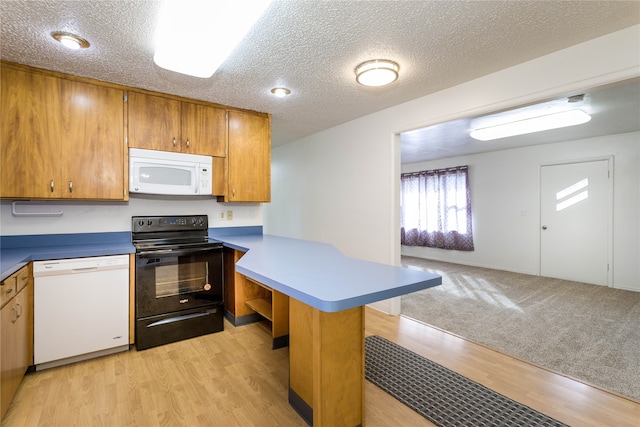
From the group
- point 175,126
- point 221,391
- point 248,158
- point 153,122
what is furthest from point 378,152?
point 221,391

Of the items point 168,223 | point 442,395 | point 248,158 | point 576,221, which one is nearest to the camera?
point 442,395

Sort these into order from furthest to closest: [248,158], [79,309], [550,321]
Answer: [248,158] < [550,321] < [79,309]

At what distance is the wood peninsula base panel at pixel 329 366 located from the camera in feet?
4.76

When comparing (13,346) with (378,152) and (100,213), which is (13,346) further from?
(378,152)

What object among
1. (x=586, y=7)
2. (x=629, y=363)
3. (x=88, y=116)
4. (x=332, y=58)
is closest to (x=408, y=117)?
(x=332, y=58)

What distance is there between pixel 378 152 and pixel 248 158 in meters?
1.54

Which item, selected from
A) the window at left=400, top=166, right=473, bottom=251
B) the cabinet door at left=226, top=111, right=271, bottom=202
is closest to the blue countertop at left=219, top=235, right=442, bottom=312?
the cabinet door at left=226, top=111, right=271, bottom=202

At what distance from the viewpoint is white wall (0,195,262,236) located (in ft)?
8.18

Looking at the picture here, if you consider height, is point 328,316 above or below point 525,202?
below

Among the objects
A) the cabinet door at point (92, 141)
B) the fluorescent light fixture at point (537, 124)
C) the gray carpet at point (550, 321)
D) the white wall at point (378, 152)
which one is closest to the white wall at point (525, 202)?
the gray carpet at point (550, 321)

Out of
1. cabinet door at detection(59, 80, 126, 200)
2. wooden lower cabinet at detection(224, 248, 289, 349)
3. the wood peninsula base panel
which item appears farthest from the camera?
wooden lower cabinet at detection(224, 248, 289, 349)

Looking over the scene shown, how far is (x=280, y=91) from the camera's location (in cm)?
285

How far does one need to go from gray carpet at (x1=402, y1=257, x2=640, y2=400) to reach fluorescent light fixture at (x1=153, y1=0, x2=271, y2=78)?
122 inches

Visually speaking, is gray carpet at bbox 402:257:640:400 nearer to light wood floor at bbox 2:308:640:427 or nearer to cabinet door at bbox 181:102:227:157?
light wood floor at bbox 2:308:640:427
